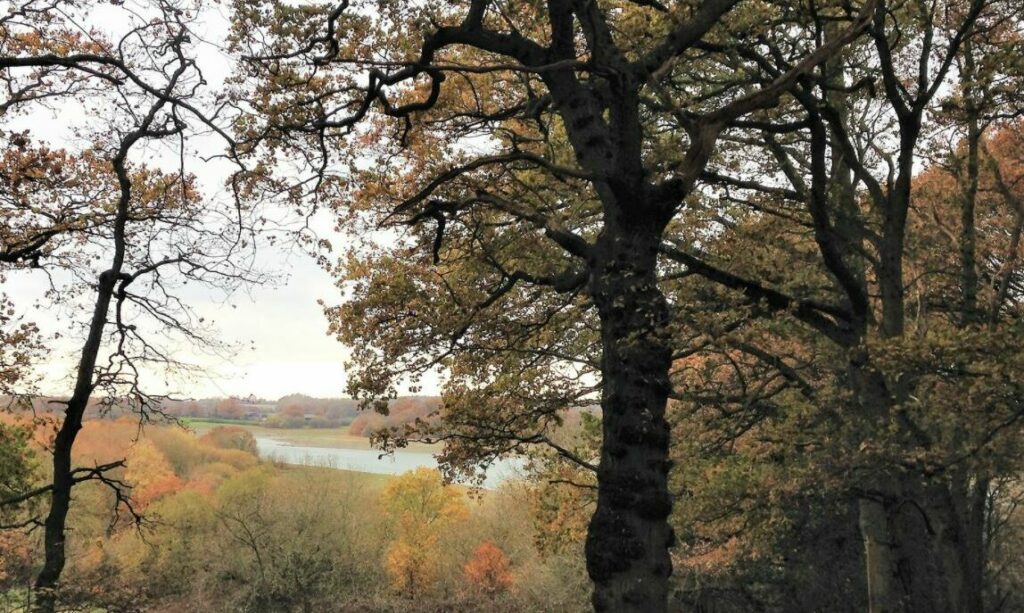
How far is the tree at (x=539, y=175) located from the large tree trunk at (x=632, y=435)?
15 mm

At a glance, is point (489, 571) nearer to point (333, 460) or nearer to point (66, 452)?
point (333, 460)

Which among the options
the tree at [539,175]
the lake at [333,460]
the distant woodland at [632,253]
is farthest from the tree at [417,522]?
the tree at [539,175]

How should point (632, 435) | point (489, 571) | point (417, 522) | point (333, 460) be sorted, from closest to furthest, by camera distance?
point (632, 435), point (489, 571), point (417, 522), point (333, 460)

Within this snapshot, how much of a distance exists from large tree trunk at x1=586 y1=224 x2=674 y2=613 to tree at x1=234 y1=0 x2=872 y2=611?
0.6 inches

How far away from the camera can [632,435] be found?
19.4ft

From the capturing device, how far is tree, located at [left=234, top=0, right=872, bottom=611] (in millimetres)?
5941

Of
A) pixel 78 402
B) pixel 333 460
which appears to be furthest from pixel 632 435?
pixel 333 460

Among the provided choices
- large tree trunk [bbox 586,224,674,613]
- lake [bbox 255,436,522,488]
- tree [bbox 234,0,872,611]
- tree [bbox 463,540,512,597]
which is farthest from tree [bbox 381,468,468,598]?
large tree trunk [bbox 586,224,674,613]

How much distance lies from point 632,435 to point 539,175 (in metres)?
5.21

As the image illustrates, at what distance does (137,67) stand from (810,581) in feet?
52.5

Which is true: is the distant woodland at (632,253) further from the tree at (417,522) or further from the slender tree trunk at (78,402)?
the tree at (417,522)

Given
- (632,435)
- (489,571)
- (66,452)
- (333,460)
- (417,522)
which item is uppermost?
(632,435)

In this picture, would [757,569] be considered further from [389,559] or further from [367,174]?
[389,559]

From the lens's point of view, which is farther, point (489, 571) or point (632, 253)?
point (489, 571)
